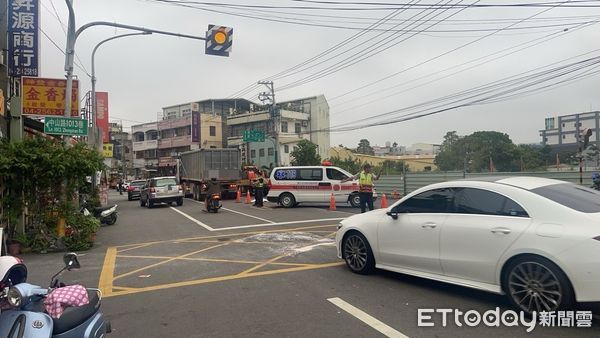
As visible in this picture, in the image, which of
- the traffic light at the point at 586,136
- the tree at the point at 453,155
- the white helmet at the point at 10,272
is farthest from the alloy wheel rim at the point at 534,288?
the tree at the point at 453,155

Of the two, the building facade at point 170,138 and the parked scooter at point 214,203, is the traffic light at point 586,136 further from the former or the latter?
the building facade at point 170,138

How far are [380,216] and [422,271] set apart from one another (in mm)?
1067

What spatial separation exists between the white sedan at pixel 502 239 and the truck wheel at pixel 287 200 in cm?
1374

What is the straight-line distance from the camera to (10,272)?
3279 millimetres

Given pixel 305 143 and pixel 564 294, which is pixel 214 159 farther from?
pixel 564 294

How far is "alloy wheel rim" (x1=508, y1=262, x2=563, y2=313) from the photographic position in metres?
4.46

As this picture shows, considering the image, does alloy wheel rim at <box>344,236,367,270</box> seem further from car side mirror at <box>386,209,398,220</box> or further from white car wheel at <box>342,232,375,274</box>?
car side mirror at <box>386,209,398,220</box>

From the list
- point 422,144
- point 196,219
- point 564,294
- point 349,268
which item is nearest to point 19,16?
point 196,219

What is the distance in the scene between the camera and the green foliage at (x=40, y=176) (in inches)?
375

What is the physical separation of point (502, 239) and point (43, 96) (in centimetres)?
1229

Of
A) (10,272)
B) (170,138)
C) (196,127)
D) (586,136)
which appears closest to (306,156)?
(196,127)

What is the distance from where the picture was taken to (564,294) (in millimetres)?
4371

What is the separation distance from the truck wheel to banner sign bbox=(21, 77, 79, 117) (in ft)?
33.3

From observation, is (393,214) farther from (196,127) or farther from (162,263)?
(196,127)
